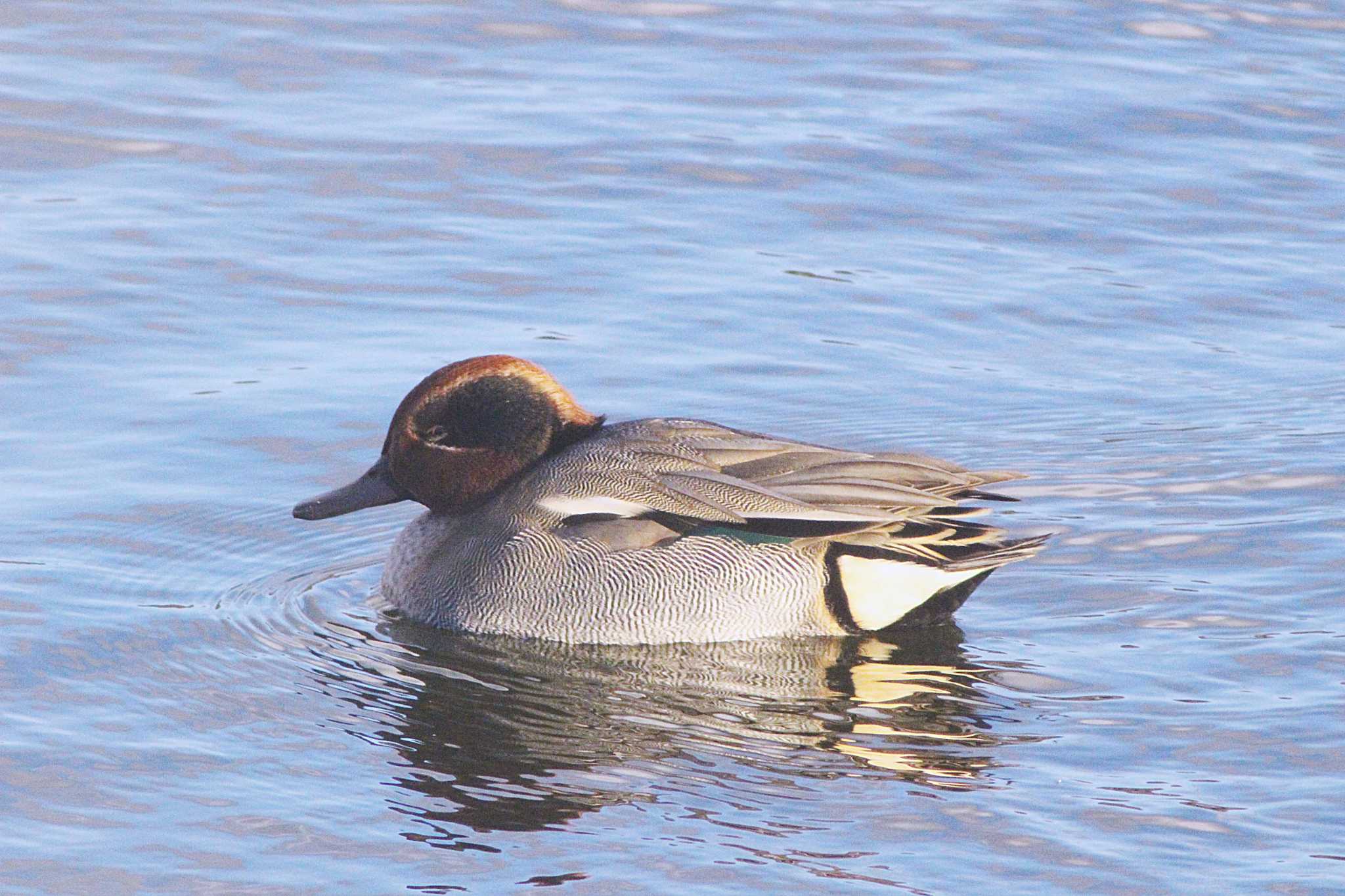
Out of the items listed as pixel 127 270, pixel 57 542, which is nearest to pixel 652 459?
pixel 57 542

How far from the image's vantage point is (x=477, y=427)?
7.75 m

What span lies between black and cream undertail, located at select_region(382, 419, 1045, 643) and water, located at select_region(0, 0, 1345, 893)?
161 millimetres

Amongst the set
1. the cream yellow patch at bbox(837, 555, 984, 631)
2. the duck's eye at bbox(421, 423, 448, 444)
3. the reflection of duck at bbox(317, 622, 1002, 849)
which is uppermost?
the duck's eye at bbox(421, 423, 448, 444)

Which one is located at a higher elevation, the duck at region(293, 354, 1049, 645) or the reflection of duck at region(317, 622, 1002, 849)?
the duck at region(293, 354, 1049, 645)

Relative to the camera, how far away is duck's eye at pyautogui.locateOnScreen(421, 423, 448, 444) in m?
7.82

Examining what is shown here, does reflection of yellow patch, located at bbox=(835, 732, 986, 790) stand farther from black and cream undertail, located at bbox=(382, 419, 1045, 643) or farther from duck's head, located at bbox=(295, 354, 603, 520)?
duck's head, located at bbox=(295, 354, 603, 520)

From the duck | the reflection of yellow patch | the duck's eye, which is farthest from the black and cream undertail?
the reflection of yellow patch

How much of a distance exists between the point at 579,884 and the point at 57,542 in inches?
132

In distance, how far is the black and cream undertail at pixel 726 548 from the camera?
7281mm

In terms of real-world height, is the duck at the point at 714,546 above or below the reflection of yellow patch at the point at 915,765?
above

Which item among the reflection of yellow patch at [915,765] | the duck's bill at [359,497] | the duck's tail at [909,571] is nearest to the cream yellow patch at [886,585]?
the duck's tail at [909,571]

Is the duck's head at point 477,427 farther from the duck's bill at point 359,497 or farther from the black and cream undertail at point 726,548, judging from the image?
the black and cream undertail at point 726,548

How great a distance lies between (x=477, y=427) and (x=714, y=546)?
41.3 inches

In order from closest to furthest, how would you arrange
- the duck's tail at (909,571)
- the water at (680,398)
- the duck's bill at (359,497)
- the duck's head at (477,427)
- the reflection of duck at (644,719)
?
the water at (680,398) < the reflection of duck at (644,719) < the duck's tail at (909,571) < the duck's head at (477,427) < the duck's bill at (359,497)
